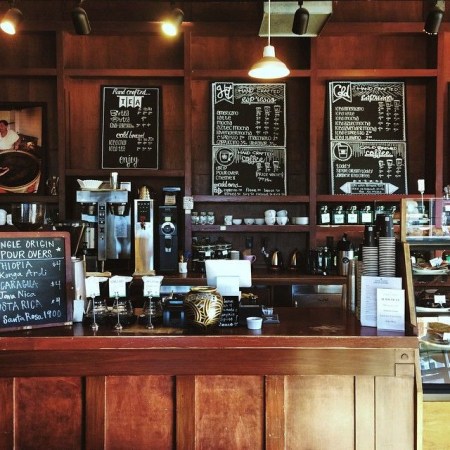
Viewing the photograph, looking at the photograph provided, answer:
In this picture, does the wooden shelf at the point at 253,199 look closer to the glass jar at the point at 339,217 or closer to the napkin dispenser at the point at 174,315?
the glass jar at the point at 339,217

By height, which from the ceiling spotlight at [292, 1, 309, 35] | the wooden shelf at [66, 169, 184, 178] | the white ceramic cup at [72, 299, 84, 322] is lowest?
the white ceramic cup at [72, 299, 84, 322]

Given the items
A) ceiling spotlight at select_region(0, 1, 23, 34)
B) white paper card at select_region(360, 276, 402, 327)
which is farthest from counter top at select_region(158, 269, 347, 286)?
ceiling spotlight at select_region(0, 1, 23, 34)

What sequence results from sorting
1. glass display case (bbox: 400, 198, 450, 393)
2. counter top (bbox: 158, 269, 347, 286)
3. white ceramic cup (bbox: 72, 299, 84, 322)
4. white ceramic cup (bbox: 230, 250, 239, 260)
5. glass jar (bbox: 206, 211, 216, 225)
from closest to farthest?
1. white ceramic cup (bbox: 72, 299, 84, 322)
2. glass display case (bbox: 400, 198, 450, 393)
3. counter top (bbox: 158, 269, 347, 286)
4. white ceramic cup (bbox: 230, 250, 239, 260)
5. glass jar (bbox: 206, 211, 216, 225)

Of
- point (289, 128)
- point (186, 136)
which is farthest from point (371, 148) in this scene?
point (186, 136)

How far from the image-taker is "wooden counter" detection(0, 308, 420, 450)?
2057mm

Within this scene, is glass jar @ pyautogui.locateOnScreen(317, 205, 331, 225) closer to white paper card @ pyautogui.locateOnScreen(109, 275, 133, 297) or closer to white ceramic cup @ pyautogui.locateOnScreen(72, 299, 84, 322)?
white paper card @ pyautogui.locateOnScreen(109, 275, 133, 297)

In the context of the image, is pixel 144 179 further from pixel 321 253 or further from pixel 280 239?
pixel 321 253

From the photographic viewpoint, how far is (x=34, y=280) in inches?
85.8

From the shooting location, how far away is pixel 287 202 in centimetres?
468

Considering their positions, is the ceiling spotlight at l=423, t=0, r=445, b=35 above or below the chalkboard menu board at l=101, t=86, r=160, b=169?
above

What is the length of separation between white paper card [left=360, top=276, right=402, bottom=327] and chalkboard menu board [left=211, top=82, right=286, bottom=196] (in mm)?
2725

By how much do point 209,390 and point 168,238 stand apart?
247cm

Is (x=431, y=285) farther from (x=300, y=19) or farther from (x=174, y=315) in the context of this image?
(x=300, y=19)

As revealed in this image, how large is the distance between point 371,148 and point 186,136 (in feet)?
5.94
